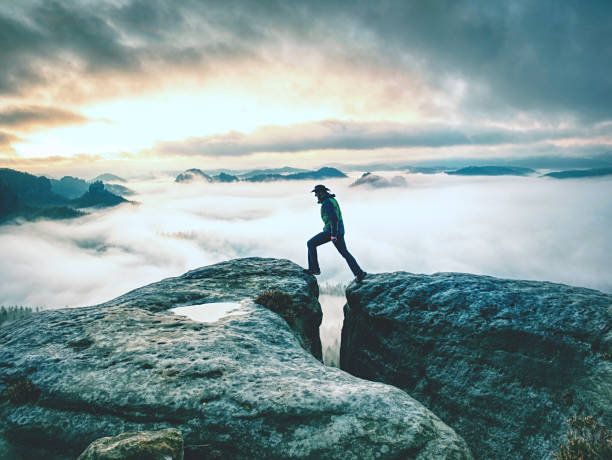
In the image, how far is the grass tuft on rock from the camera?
9091mm

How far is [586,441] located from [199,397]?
11806 mm

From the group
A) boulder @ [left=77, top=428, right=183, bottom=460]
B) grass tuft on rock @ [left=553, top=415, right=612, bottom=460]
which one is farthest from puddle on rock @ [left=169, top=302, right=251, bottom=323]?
grass tuft on rock @ [left=553, top=415, right=612, bottom=460]

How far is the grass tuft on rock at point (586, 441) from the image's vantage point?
9091 mm

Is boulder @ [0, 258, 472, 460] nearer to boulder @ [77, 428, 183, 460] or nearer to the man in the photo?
boulder @ [77, 428, 183, 460]

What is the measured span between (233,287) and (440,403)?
39.2 feet

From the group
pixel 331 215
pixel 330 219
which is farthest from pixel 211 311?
pixel 331 215

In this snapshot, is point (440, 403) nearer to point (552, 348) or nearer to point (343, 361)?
point (552, 348)

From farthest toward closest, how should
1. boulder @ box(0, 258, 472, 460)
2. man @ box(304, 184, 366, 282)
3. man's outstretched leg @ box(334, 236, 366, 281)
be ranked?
man's outstretched leg @ box(334, 236, 366, 281), man @ box(304, 184, 366, 282), boulder @ box(0, 258, 472, 460)

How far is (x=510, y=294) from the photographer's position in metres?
15.4

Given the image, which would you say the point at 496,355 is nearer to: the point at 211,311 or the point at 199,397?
the point at 199,397

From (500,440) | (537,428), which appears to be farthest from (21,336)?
(537,428)

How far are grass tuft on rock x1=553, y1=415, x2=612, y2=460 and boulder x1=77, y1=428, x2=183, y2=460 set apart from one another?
418 inches

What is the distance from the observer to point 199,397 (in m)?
8.12

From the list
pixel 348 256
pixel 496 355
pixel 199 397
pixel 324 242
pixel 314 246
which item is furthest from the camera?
pixel 314 246
